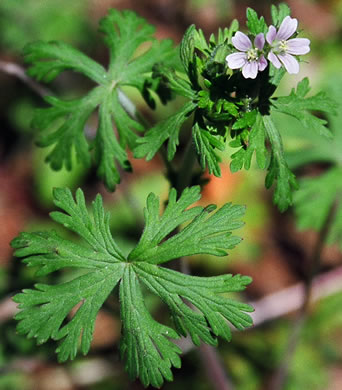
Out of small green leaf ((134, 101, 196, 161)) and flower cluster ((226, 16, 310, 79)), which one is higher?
flower cluster ((226, 16, 310, 79))

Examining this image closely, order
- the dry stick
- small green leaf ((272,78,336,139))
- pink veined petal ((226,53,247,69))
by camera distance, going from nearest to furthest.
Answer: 1. pink veined petal ((226,53,247,69))
2. small green leaf ((272,78,336,139))
3. the dry stick

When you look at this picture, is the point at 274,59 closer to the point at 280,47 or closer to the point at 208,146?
the point at 280,47

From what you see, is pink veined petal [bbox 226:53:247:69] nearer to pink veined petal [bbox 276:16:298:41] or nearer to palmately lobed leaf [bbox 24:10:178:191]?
pink veined petal [bbox 276:16:298:41]

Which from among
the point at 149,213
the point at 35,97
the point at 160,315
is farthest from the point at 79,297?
the point at 35,97

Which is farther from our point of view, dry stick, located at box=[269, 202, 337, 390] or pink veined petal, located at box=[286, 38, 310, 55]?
dry stick, located at box=[269, 202, 337, 390]

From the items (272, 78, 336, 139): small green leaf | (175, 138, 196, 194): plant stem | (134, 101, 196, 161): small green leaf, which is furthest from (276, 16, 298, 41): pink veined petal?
(175, 138, 196, 194): plant stem

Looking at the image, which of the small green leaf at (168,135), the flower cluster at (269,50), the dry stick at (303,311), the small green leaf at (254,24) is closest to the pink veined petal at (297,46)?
the flower cluster at (269,50)

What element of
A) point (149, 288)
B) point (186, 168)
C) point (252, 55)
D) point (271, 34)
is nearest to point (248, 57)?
point (252, 55)
